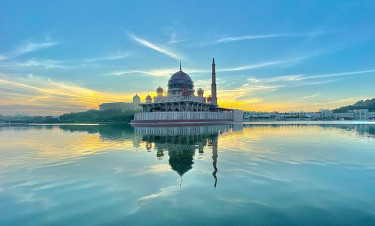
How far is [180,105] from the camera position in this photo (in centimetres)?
8906

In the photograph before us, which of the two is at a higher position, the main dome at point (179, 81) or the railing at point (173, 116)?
the main dome at point (179, 81)

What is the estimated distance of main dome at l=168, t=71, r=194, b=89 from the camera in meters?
99.1

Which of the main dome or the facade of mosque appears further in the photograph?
the main dome

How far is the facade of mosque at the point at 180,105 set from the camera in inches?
3300

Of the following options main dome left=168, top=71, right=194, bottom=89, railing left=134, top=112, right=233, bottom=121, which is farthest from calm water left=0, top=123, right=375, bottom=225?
main dome left=168, top=71, right=194, bottom=89

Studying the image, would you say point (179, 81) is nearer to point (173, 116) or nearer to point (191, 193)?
point (173, 116)

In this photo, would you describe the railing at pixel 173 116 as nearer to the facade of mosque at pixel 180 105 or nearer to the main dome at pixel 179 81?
the facade of mosque at pixel 180 105

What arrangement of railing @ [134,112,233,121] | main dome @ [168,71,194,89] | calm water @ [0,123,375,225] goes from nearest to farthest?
calm water @ [0,123,375,225] → railing @ [134,112,233,121] → main dome @ [168,71,194,89]

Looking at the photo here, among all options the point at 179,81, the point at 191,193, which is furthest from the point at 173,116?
the point at 191,193

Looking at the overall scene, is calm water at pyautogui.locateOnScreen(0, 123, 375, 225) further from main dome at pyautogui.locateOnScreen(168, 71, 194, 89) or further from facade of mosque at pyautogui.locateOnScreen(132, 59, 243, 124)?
main dome at pyautogui.locateOnScreen(168, 71, 194, 89)

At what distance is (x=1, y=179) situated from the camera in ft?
36.0

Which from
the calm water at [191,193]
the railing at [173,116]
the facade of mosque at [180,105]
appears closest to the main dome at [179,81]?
the facade of mosque at [180,105]

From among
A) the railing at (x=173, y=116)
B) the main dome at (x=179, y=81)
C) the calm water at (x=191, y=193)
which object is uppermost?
the main dome at (x=179, y=81)

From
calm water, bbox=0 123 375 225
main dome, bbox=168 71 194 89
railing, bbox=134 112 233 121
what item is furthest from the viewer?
main dome, bbox=168 71 194 89
